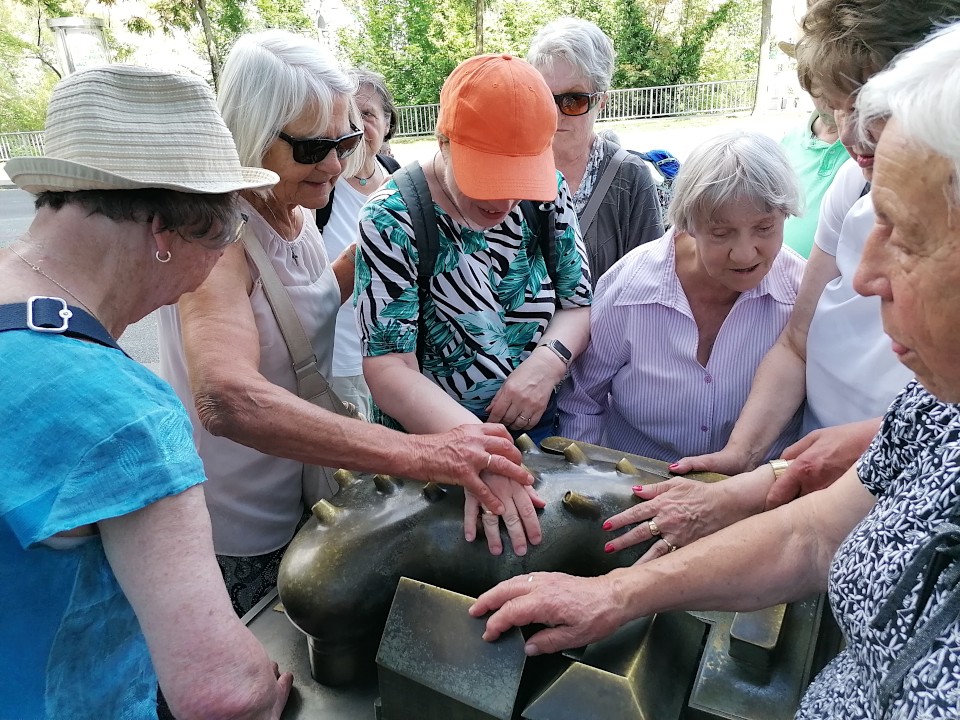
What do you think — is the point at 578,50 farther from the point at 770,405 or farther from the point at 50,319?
the point at 50,319

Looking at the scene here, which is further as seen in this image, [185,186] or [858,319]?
[858,319]

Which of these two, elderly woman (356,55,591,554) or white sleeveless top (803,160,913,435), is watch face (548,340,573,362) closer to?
elderly woman (356,55,591,554)

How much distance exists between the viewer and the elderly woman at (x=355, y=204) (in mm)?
2713

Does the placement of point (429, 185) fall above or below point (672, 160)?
above

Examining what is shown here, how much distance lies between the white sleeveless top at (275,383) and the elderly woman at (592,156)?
122 cm

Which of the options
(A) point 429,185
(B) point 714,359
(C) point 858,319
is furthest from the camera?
(B) point 714,359

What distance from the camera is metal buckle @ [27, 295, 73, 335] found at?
1.09 metres

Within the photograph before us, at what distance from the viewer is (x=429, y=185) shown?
6.44 ft

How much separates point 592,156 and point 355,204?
41.8 inches

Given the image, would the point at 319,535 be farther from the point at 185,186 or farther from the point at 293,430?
the point at 185,186

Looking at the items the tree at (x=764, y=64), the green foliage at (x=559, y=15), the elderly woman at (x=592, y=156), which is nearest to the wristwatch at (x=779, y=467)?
the elderly woman at (x=592, y=156)

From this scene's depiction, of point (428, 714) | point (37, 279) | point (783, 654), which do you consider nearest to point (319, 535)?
point (428, 714)

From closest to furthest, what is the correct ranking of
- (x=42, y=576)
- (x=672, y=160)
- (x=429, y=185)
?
1. (x=42, y=576)
2. (x=429, y=185)
3. (x=672, y=160)

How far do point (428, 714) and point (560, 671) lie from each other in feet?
0.85
